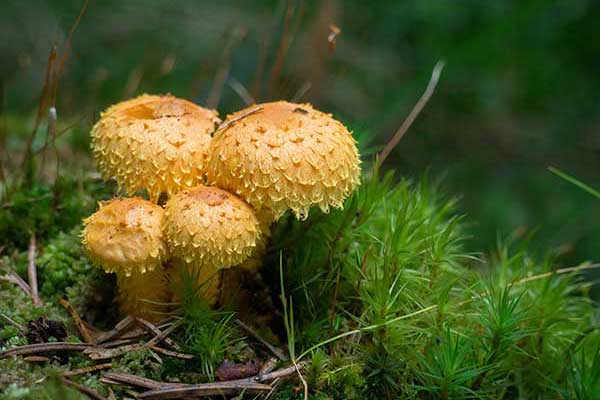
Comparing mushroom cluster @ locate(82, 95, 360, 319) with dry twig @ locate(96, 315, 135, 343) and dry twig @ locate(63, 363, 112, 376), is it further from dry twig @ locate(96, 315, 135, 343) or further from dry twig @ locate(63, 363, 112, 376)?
dry twig @ locate(63, 363, 112, 376)

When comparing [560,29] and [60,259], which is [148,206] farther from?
[560,29]

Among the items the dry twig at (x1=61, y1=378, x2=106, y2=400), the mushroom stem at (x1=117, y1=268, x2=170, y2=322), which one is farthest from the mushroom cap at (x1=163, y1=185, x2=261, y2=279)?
the dry twig at (x1=61, y1=378, x2=106, y2=400)

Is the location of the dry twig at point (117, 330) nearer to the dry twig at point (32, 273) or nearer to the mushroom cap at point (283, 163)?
the dry twig at point (32, 273)

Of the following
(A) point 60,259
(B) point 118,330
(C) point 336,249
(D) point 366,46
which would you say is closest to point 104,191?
(A) point 60,259

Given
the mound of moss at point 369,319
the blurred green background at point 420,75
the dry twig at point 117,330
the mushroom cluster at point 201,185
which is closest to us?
the mushroom cluster at point 201,185

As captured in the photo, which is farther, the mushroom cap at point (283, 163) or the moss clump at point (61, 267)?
the moss clump at point (61, 267)

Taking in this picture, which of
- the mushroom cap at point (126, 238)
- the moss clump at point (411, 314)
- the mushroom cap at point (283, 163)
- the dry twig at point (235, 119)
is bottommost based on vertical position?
the moss clump at point (411, 314)

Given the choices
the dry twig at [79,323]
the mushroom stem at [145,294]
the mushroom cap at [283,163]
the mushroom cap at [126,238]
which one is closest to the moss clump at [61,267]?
the dry twig at [79,323]

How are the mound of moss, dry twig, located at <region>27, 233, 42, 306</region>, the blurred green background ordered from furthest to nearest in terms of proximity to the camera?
1. the blurred green background
2. dry twig, located at <region>27, 233, 42, 306</region>
3. the mound of moss

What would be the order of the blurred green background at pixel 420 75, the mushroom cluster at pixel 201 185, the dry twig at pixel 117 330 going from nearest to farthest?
the mushroom cluster at pixel 201 185
the dry twig at pixel 117 330
the blurred green background at pixel 420 75
